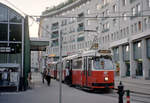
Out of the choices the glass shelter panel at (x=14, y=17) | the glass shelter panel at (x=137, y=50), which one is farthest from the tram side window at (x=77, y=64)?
the glass shelter panel at (x=137, y=50)

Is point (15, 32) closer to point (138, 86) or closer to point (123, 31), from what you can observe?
point (138, 86)

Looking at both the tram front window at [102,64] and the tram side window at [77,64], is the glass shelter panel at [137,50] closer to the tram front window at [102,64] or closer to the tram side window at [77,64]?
the tram side window at [77,64]

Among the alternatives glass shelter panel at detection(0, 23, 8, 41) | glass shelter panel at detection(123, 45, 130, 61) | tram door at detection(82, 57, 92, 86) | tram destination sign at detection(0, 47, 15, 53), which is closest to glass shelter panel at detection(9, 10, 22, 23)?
glass shelter panel at detection(0, 23, 8, 41)

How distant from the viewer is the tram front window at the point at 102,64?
19.6 meters

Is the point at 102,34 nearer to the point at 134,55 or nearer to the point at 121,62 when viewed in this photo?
the point at 121,62

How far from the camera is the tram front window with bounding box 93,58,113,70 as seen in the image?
64.2 ft

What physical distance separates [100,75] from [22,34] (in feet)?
23.5

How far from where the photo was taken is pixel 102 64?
1966cm

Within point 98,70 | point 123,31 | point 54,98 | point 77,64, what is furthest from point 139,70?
point 54,98

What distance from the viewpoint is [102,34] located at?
59.1m

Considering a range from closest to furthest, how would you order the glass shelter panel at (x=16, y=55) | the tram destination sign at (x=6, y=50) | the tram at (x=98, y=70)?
the tram at (x=98, y=70)
the tram destination sign at (x=6, y=50)
the glass shelter panel at (x=16, y=55)

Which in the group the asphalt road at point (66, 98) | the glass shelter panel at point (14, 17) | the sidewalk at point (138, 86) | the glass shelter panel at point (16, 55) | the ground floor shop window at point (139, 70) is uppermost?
the glass shelter panel at point (14, 17)

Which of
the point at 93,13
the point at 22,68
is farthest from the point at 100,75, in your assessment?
the point at 93,13

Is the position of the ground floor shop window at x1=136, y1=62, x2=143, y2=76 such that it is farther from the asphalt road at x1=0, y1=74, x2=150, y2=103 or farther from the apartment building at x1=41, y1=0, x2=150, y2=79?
the asphalt road at x1=0, y1=74, x2=150, y2=103
